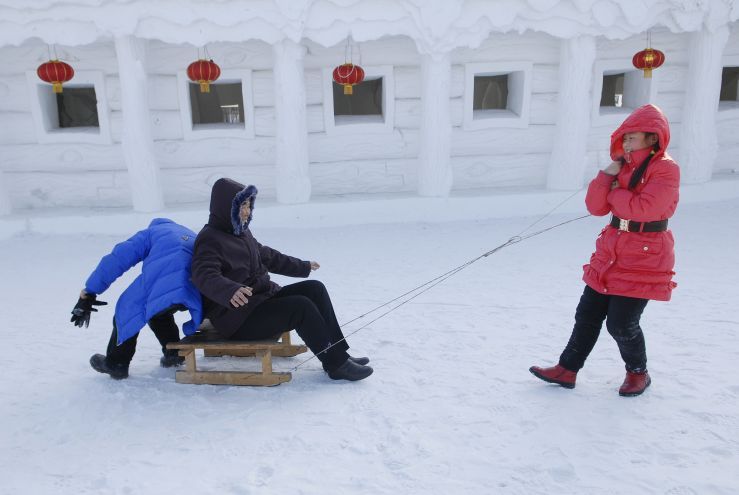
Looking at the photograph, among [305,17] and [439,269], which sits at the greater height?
[305,17]

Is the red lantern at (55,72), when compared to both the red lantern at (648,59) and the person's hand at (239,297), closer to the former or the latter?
the person's hand at (239,297)

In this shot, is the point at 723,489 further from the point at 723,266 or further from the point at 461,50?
the point at 461,50

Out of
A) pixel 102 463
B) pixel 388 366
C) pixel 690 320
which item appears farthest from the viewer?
pixel 690 320

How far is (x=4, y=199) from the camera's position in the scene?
6828mm

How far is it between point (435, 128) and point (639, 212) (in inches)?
175

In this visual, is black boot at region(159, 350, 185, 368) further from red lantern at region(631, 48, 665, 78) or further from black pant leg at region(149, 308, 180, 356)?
red lantern at region(631, 48, 665, 78)

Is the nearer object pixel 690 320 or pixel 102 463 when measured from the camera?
pixel 102 463

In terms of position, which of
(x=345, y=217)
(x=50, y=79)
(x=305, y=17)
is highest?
(x=305, y=17)

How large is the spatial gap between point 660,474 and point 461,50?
19.4 feet

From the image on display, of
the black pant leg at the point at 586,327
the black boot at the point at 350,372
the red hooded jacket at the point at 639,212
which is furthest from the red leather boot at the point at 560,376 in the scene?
the black boot at the point at 350,372

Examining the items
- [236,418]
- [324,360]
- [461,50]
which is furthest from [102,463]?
[461,50]

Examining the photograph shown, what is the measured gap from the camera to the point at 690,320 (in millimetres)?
4047

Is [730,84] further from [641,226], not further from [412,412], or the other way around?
[412,412]

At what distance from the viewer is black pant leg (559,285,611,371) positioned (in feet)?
9.90
